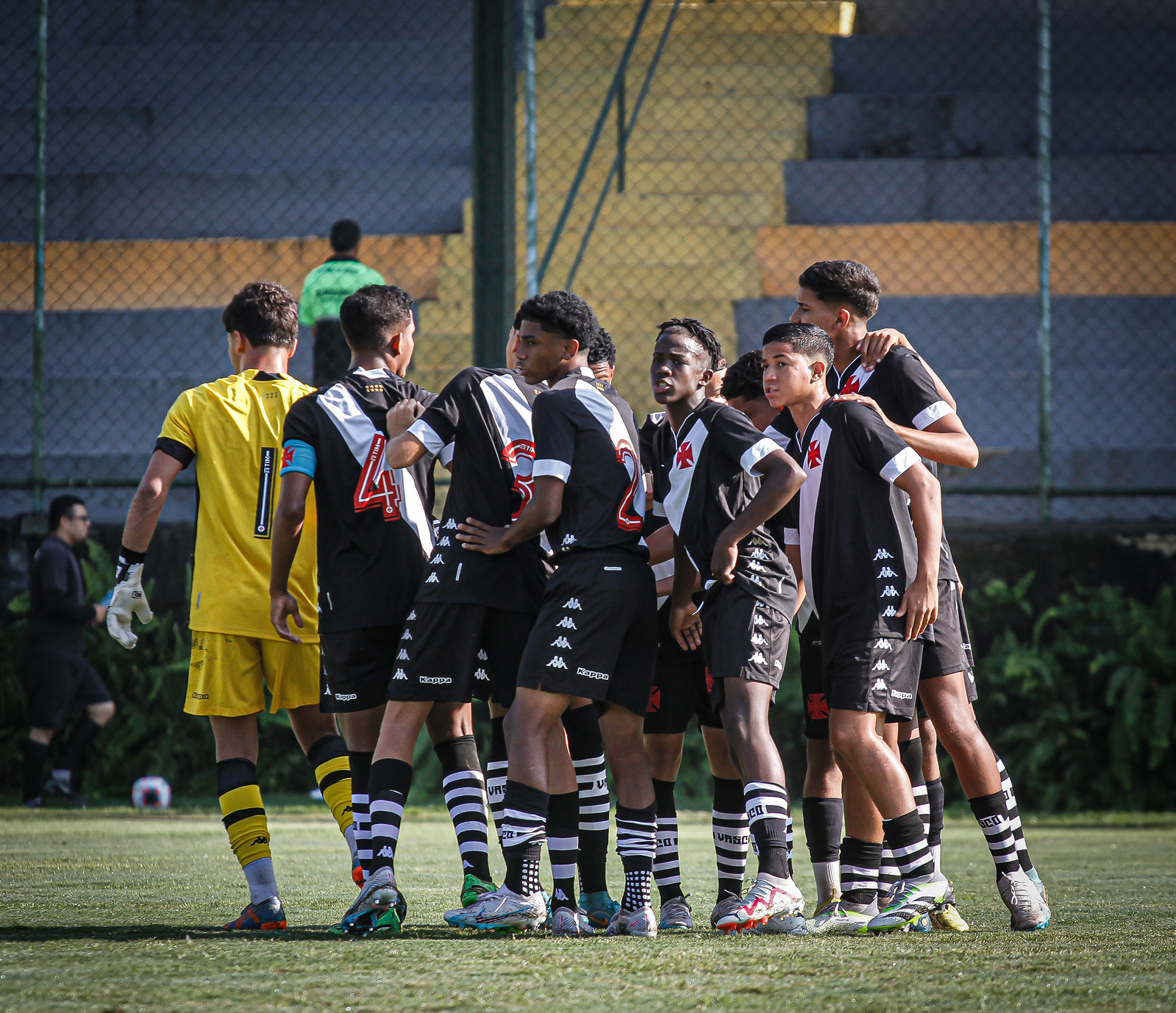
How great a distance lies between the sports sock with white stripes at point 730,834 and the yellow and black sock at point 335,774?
50.7 inches

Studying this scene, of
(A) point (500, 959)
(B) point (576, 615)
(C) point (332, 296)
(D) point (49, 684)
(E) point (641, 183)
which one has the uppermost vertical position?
(E) point (641, 183)

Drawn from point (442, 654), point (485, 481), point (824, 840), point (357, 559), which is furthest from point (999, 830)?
point (357, 559)

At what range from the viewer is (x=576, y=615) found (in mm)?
4461

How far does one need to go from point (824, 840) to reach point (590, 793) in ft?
2.62

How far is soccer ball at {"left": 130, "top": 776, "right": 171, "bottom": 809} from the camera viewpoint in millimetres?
9391

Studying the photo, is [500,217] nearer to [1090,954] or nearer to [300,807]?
[300,807]

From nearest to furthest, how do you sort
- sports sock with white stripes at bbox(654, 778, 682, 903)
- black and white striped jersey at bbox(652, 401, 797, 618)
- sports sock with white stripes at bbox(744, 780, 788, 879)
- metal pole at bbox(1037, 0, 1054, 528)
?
1. sports sock with white stripes at bbox(744, 780, 788, 879)
2. black and white striped jersey at bbox(652, 401, 797, 618)
3. sports sock with white stripes at bbox(654, 778, 682, 903)
4. metal pole at bbox(1037, 0, 1054, 528)

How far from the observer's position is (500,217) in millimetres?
8961

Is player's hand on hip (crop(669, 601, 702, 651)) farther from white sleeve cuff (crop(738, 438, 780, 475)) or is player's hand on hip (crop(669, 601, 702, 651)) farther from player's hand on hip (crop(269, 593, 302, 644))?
player's hand on hip (crop(269, 593, 302, 644))

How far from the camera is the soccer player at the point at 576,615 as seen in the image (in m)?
4.41

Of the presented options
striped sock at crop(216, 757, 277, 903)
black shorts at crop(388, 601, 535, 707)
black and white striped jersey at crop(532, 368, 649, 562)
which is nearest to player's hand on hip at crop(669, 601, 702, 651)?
black and white striped jersey at crop(532, 368, 649, 562)

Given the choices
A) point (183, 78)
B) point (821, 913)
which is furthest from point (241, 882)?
point (183, 78)

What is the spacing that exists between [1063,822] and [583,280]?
6.74 metres

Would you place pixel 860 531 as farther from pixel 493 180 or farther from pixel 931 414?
pixel 493 180
